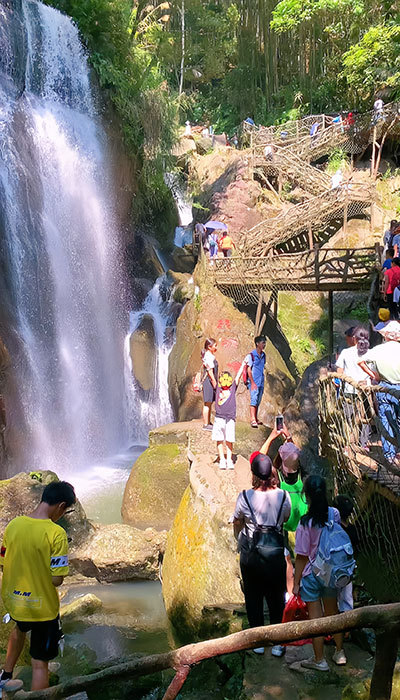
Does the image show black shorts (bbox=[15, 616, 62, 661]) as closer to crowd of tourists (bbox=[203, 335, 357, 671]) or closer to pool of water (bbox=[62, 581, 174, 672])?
crowd of tourists (bbox=[203, 335, 357, 671])

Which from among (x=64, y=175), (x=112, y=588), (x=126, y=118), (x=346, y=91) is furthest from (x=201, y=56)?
(x=112, y=588)

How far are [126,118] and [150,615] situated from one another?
17.5 m

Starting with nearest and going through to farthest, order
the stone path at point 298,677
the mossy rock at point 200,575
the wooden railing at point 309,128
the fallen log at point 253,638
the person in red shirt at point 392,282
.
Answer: the fallen log at point 253,638, the stone path at point 298,677, the mossy rock at point 200,575, the person in red shirt at point 392,282, the wooden railing at point 309,128

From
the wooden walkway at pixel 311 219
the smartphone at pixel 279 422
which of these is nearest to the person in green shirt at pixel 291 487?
the smartphone at pixel 279 422

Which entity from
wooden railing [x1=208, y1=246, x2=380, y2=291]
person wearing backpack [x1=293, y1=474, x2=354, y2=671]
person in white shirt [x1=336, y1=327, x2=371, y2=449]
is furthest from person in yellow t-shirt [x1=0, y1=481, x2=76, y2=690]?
wooden railing [x1=208, y1=246, x2=380, y2=291]

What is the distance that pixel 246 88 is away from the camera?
106 feet

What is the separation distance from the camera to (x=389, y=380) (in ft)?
15.9

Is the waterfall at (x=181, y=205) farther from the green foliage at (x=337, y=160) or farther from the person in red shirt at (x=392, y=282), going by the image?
the person in red shirt at (x=392, y=282)

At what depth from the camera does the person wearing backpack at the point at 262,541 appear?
4.00 m

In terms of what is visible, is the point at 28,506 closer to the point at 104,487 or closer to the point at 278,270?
the point at 104,487

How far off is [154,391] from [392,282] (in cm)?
864

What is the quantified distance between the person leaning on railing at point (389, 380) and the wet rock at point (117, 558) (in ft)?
15.2

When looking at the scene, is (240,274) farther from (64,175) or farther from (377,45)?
(377,45)

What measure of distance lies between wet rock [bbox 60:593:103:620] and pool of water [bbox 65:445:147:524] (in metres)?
3.35
